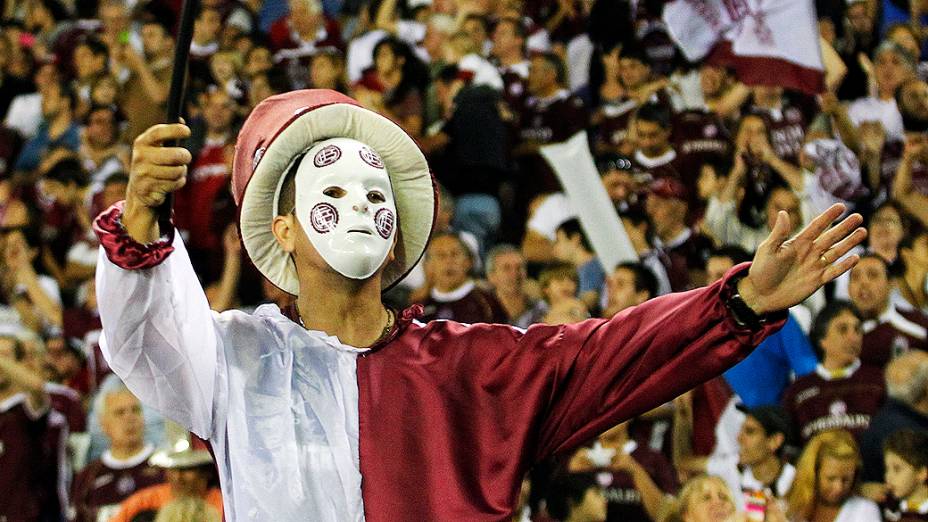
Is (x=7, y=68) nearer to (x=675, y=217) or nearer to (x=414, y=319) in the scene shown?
(x=675, y=217)

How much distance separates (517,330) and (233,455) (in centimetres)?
57

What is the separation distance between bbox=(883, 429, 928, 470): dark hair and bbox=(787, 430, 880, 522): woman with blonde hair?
127mm

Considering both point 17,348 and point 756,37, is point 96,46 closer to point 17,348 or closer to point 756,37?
point 17,348

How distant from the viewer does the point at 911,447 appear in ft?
18.6

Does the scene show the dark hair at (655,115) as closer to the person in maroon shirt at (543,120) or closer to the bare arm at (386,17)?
the person in maroon shirt at (543,120)

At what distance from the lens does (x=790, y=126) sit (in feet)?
24.8

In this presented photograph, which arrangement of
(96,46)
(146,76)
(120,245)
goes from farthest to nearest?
(96,46), (146,76), (120,245)

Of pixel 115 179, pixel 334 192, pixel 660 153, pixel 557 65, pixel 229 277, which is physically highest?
pixel 334 192

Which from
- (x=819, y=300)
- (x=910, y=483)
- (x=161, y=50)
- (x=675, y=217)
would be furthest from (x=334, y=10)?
(x=910, y=483)

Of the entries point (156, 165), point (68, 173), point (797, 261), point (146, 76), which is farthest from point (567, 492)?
point (146, 76)

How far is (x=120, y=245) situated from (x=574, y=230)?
14.8ft

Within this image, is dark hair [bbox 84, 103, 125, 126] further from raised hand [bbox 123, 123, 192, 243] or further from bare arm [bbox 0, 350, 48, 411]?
raised hand [bbox 123, 123, 192, 243]

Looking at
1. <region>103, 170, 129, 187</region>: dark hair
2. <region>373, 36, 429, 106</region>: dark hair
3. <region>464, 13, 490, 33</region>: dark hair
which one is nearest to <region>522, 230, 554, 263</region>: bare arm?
<region>373, 36, 429, 106</region>: dark hair

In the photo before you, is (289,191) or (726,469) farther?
(726,469)
